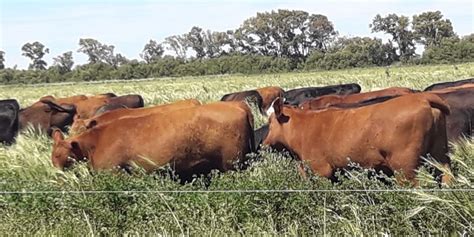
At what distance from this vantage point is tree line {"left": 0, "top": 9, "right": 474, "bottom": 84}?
79.3 metres

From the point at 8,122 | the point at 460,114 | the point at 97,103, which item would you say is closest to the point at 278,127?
the point at 460,114

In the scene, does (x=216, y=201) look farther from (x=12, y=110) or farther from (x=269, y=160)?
(x=12, y=110)

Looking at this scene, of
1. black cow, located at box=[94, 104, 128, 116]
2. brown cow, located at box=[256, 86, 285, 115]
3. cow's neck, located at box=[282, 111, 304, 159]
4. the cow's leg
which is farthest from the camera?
brown cow, located at box=[256, 86, 285, 115]

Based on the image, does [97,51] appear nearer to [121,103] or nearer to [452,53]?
[452,53]

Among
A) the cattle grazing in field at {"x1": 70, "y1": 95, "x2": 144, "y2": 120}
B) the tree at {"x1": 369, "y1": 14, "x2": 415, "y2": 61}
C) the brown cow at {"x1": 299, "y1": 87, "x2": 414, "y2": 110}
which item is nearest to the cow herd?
the brown cow at {"x1": 299, "y1": 87, "x2": 414, "y2": 110}

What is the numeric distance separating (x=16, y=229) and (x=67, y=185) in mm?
1092

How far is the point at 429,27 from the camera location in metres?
98.5

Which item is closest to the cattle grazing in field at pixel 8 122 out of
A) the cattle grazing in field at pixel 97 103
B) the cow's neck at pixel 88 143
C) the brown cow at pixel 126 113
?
the cattle grazing in field at pixel 97 103

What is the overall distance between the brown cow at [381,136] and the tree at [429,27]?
92365mm

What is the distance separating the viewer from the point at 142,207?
741 centimetres

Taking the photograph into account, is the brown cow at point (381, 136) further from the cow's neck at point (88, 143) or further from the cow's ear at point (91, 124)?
the cow's ear at point (91, 124)

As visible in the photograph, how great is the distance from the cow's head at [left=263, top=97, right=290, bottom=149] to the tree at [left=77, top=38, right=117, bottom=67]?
125590 millimetres

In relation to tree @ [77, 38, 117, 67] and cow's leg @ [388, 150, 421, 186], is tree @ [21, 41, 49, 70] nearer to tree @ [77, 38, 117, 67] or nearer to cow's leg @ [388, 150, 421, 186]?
tree @ [77, 38, 117, 67]

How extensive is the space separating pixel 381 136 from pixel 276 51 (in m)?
97.8
